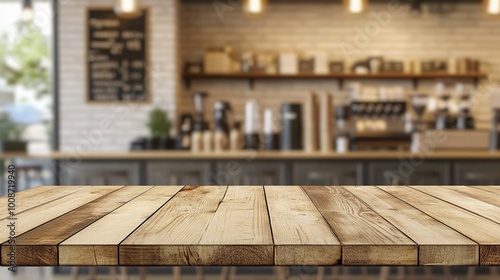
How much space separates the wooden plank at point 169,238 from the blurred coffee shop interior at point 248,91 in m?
2.53

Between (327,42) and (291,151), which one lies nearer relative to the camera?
(291,151)

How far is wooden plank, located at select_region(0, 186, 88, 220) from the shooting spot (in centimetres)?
139

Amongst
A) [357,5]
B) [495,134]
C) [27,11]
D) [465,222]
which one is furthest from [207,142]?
[465,222]

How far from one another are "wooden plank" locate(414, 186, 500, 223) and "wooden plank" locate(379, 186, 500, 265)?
0.10 ft

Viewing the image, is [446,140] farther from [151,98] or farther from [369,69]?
[151,98]

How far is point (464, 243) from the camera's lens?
3.18ft

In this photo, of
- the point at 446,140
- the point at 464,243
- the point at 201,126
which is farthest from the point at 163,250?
the point at 446,140

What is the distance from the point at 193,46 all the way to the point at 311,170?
2773mm

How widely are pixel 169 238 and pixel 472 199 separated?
92 cm

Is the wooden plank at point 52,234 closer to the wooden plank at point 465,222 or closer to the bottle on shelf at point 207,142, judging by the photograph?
the wooden plank at point 465,222

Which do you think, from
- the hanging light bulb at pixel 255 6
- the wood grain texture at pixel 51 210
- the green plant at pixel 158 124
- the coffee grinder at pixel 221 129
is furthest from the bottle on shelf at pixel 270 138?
the wood grain texture at pixel 51 210

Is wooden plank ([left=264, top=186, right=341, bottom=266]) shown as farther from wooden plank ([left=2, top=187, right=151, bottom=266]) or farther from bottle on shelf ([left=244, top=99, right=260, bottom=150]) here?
bottle on shelf ([left=244, top=99, right=260, bottom=150])

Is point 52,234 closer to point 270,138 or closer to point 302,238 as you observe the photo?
point 302,238

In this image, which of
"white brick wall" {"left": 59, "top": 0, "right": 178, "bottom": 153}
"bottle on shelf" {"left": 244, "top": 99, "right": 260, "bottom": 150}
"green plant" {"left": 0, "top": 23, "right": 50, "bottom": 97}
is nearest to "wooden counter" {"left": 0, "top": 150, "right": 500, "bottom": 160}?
"bottle on shelf" {"left": 244, "top": 99, "right": 260, "bottom": 150}
